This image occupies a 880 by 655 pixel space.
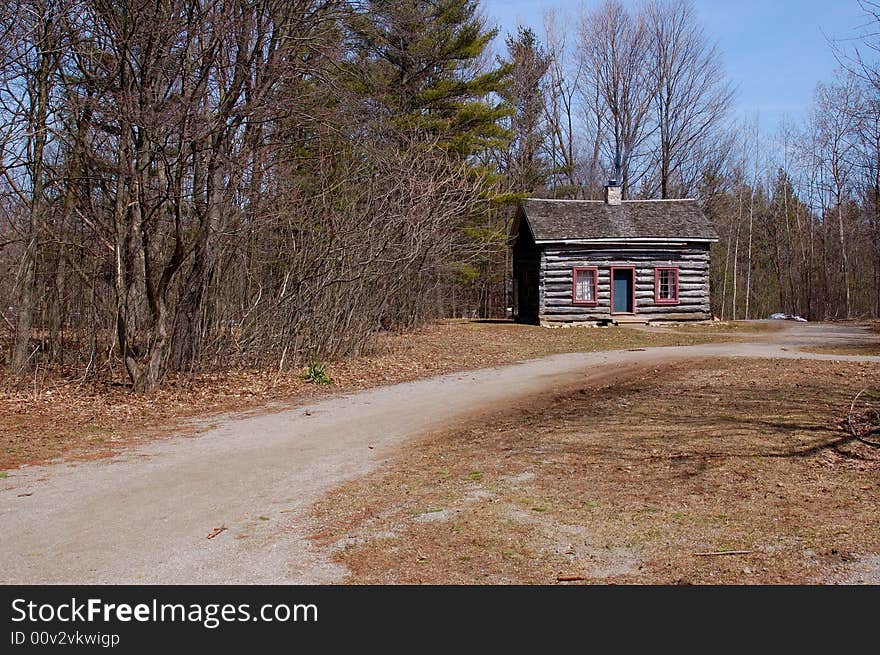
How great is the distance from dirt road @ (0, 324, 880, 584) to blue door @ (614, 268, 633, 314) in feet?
63.0

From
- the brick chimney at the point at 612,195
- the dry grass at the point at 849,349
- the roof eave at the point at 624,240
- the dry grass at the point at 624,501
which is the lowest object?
the dry grass at the point at 624,501

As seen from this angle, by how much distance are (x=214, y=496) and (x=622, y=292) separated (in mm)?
27138

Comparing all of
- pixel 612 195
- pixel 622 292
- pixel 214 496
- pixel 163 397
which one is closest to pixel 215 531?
pixel 214 496

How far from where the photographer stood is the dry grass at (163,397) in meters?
10.4

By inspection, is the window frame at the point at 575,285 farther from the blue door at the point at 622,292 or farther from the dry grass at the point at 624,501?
the dry grass at the point at 624,501

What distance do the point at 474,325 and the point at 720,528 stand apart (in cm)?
2743

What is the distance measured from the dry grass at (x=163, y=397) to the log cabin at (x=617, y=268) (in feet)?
28.0

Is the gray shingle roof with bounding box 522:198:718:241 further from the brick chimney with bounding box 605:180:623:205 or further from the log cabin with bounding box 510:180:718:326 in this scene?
the brick chimney with bounding box 605:180:623:205

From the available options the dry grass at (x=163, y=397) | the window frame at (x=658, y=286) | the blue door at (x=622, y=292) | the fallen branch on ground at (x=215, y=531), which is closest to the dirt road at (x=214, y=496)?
the fallen branch on ground at (x=215, y=531)

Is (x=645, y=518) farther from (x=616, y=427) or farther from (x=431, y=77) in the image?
(x=431, y=77)

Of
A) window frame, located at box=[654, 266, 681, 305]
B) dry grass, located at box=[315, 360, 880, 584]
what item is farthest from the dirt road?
window frame, located at box=[654, 266, 681, 305]

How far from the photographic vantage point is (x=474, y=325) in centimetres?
3356

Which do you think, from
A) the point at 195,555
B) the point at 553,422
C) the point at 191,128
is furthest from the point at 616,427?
the point at 191,128

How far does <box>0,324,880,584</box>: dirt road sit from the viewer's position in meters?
5.54
